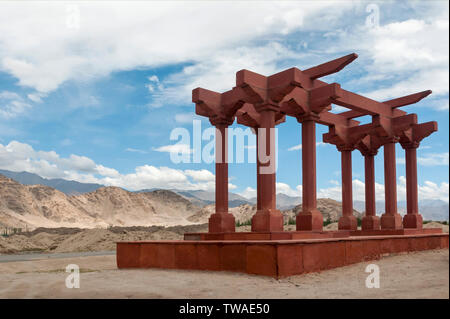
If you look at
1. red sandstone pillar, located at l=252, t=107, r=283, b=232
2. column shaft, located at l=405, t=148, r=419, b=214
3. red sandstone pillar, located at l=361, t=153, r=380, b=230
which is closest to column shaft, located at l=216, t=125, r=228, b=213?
red sandstone pillar, located at l=252, t=107, r=283, b=232

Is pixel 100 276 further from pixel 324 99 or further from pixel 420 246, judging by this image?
pixel 420 246

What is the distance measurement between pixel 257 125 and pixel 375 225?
6517 millimetres

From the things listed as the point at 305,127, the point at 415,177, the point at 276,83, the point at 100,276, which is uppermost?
the point at 276,83

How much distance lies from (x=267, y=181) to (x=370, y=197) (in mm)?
7394

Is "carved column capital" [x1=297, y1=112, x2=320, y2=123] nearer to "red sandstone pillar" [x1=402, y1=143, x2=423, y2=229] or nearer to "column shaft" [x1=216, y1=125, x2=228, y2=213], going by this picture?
"column shaft" [x1=216, y1=125, x2=228, y2=213]

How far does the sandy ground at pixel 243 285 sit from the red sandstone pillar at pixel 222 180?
3891 mm

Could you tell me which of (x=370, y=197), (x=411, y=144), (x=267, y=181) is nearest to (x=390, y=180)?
(x=370, y=197)

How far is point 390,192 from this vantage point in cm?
1677

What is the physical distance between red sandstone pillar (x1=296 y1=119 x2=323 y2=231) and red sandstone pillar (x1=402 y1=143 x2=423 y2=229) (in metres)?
5.85

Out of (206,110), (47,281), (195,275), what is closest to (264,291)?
(195,275)

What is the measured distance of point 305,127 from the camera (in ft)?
45.1

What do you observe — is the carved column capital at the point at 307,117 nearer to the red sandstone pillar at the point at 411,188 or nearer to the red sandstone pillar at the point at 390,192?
the red sandstone pillar at the point at 390,192

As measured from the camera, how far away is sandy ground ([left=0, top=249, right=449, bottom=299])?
702cm

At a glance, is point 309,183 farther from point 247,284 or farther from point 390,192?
point 247,284
